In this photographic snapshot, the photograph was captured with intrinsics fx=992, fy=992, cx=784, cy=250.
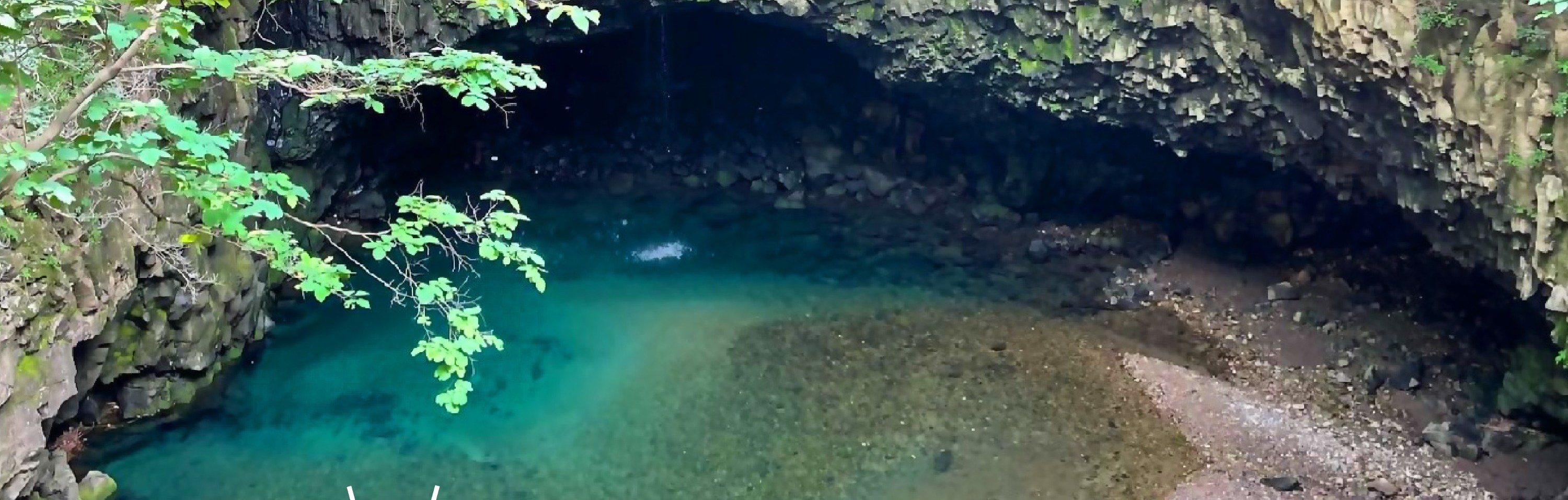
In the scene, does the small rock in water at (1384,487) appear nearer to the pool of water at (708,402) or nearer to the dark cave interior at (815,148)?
the pool of water at (708,402)

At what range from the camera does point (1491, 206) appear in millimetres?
10352

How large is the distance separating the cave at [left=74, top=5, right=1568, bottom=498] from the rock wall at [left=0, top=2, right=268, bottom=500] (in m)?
0.46

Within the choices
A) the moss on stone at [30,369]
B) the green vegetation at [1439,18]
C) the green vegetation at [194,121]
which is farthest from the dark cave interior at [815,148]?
the green vegetation at [194,121]

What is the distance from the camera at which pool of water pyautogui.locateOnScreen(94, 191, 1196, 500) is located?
435 inches

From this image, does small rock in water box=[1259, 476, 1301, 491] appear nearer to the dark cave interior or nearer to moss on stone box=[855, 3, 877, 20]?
the dark cave interior

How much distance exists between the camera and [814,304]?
1581 centimetres

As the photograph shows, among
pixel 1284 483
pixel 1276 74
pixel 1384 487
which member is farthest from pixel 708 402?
pixel 1276 74

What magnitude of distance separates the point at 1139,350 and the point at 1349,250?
5143 millimetres

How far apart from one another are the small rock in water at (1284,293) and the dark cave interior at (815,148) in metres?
0.92

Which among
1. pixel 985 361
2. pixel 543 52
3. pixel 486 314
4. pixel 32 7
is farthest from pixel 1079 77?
pixel 32 7

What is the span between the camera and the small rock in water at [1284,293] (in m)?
15.7

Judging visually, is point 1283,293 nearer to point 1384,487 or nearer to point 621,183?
point 1384,487

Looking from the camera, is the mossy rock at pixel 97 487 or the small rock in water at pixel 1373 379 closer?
the mossy rock at pixel 97 487

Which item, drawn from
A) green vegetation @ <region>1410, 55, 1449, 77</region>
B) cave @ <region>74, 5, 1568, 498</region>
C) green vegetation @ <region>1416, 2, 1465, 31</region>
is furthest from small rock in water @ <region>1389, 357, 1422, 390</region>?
green vegetation @ <region>1416, 2, 1465, 31</region>
